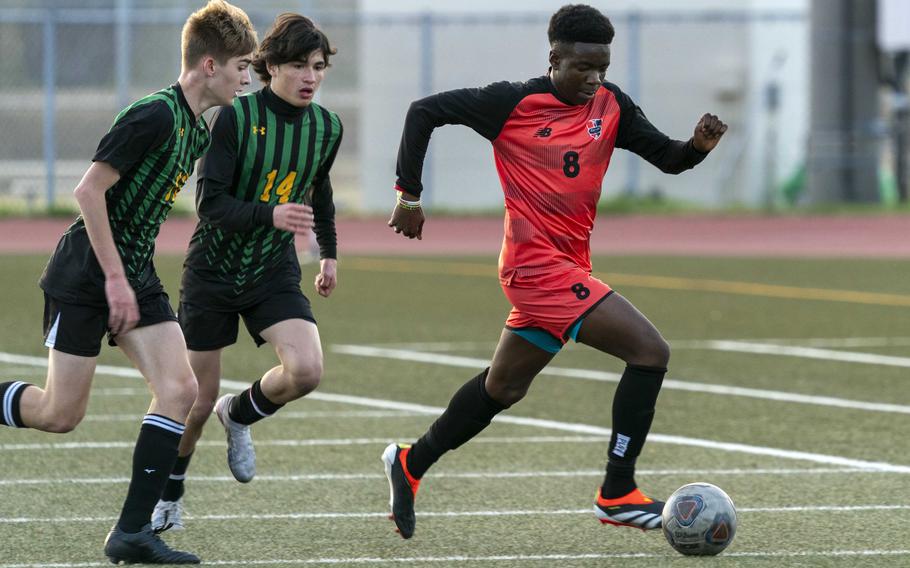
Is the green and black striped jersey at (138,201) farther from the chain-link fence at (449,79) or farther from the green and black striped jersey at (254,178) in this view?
the chain-link fence at (449,79)

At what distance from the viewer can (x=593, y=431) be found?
334 inches

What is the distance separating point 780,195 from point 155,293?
1984cm

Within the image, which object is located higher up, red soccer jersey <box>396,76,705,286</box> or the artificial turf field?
red soccer jersey <box>396,76,705,286</box>

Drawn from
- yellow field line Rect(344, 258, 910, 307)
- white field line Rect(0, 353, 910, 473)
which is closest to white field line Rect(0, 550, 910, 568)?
white field line Rect(0, 353, 910, 473)

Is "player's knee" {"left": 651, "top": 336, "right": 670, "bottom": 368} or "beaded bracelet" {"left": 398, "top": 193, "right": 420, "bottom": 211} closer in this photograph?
"player's knee" {"left": 651, "top": 336, "right": 670, "bottom": 368}

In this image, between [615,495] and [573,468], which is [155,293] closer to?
[615,495]

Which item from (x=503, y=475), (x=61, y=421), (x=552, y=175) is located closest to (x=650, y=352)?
(x=552, y=175)

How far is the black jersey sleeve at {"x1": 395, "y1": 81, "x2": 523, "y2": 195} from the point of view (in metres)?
6.15

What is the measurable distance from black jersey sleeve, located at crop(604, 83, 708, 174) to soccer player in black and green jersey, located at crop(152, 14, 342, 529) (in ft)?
3.93

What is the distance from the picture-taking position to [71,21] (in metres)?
24.2

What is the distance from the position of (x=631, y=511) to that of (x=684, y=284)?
10729 mm

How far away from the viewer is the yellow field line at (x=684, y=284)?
15.2m

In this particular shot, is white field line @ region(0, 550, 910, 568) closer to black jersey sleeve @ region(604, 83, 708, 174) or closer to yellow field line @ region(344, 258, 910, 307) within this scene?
black jersey sleeve @ region(604, 83, 708, 174)

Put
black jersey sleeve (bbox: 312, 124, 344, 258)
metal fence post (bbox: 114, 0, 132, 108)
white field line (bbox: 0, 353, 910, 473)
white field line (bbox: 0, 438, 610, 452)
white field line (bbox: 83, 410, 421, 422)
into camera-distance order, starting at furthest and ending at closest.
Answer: metal fence post (bbox: 114, 0, 132, 108)
white field line (bbox: 83, 410, 421, 422)
white field line (bbox: 0, 438, 610, 452)
white field line (bbox: 0, 353, 910, 473)
black jersey sleeve (bbox: 312, 124, 344, 258)
